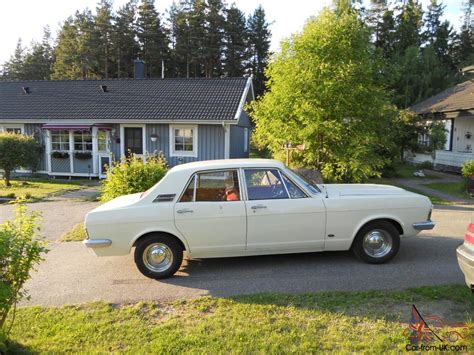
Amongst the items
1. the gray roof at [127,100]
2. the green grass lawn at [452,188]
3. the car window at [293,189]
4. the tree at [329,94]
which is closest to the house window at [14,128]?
the gray roof at [127,100]

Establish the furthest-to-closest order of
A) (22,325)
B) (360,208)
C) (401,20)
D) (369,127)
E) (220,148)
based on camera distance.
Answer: (401,20) < (220,148) < (369,127) < (360,208) < (22,325)

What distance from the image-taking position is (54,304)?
4598 millimetres

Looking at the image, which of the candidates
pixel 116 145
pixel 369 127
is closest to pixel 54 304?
pixel 369 127

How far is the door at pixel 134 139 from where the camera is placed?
1789 centimetres

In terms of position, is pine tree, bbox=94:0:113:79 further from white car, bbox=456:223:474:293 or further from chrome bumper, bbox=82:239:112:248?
white car, bbox=456:223:474:293

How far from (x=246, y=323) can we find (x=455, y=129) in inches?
788

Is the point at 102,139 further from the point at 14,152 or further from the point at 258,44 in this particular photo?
the point at 258,44

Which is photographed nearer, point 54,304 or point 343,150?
point 54,304

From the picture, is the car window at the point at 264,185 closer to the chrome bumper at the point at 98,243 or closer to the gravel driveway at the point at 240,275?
the gravel driveway at the point at 240,275

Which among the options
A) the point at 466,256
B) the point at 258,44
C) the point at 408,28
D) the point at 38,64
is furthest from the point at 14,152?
the point at 38,64

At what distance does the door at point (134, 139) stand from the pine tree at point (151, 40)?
28.9m

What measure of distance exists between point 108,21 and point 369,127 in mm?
42379

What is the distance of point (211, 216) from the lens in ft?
17.1

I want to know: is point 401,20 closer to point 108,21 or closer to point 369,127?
point 108,21
